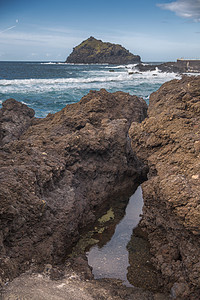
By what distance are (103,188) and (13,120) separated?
3.70 metres

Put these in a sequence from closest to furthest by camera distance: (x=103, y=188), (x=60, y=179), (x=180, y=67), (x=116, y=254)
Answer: (x=116, y=254)
(x=60, y=179)
(x=103, y=188)
(x=180, y=67)

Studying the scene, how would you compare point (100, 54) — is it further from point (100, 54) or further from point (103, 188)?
point (103, 188)

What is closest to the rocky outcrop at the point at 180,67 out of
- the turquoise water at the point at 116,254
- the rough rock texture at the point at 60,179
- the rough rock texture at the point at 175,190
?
the rough rock texture at the point at 60,179

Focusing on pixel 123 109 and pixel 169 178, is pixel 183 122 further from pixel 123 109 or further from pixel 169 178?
pixel 123 109

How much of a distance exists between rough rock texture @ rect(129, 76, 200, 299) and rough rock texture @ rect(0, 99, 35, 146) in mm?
3819

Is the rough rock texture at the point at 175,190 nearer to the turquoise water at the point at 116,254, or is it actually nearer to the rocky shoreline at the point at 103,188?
the rocky shoreline at the point at 103,188

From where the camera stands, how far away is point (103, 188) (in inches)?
216

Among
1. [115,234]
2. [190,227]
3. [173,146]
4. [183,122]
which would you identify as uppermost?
[183,122]

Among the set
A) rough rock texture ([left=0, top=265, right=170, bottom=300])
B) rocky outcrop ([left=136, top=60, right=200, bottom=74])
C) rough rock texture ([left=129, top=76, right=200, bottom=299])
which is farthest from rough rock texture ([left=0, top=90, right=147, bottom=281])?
rocky outcrop ([left=136, top=60, right=200, bottom=74])

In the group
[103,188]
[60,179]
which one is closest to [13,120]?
[103,188]

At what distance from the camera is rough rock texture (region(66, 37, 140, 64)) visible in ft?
362

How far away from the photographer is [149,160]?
432 cm

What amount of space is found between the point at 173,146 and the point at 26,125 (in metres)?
5.11

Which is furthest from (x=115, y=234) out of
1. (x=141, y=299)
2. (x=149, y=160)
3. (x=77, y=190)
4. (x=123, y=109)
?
(x=123, y=109)
